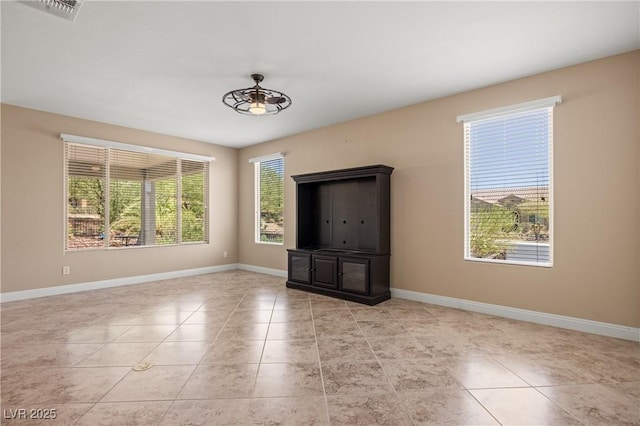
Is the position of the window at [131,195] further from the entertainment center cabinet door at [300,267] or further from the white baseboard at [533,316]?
the white baseboard at [533,316]

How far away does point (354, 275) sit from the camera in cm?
450

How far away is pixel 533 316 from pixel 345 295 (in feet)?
7.30

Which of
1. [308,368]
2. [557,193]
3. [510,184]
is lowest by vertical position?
[308,368]

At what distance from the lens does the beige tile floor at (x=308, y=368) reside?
195cm

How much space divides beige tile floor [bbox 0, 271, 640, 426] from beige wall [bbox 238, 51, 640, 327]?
1.39 feet

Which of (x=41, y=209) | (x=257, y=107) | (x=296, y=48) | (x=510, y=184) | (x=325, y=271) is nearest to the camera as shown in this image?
(x=296, y=48)

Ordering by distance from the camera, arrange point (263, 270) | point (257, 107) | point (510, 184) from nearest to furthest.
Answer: point (257, 107)
point (510, 184)
point (263, 270)

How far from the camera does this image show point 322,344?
9.77 feet

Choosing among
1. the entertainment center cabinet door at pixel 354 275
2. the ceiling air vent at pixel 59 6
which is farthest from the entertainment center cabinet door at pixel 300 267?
the ceiling air vent at pixel 59 6

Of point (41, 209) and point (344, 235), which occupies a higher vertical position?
point (41, 209)

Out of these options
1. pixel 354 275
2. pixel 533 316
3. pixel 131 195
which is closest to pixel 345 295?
pixel 354 275

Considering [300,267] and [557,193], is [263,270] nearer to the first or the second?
[300,267]

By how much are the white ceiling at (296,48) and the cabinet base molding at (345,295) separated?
8.73ft

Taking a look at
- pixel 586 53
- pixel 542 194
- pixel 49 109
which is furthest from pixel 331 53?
pixel 49 109
